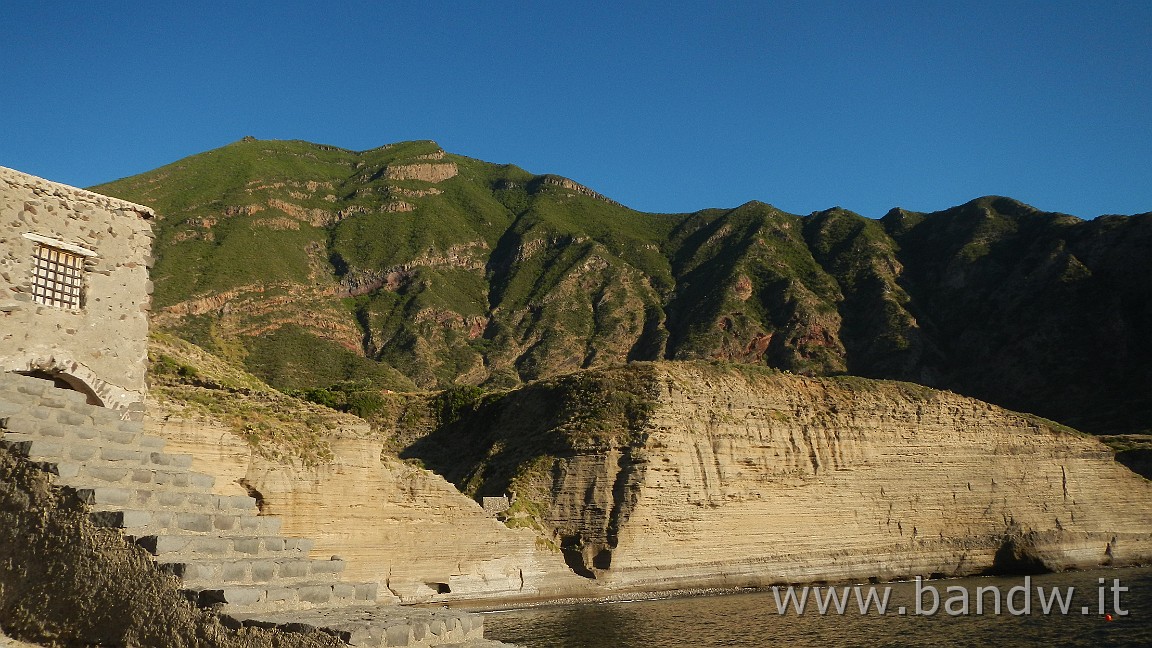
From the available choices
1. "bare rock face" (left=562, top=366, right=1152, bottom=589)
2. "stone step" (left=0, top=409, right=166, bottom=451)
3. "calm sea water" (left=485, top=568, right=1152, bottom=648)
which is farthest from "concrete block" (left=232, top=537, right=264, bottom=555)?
"bare rock face" (left=562, top=366, right=1152, bottom=589)

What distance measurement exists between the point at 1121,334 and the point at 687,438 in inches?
2267

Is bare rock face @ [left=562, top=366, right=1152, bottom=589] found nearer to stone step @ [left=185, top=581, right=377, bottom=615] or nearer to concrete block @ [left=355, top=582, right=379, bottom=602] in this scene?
concrete block @ [left=355, top=582, right=379, bottom=602]

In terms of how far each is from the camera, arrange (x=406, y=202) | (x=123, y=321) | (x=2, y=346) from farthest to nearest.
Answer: (x=406, y=202) → (x=123, y=321) → (x=2, y=346)

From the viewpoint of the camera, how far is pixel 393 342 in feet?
281

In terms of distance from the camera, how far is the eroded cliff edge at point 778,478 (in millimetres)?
36344

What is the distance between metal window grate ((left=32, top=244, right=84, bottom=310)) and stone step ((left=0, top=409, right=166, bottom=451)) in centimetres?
360

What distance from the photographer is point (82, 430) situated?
983 centimetres

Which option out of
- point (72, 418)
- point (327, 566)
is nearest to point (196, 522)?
point (327, 566)

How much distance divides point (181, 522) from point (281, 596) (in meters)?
1.36

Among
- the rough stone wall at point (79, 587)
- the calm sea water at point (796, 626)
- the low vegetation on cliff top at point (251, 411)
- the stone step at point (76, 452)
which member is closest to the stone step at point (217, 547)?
the rough stone wall at point (79, 587)

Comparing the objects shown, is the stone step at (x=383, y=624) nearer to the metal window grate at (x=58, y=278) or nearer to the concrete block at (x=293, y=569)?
the concrete block at (x=293, y=569)

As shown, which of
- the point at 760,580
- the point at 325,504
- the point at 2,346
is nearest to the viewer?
the point at 2,346

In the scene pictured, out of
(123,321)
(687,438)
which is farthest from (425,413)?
(123,321)

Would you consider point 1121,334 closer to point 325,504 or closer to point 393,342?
point 393,342
